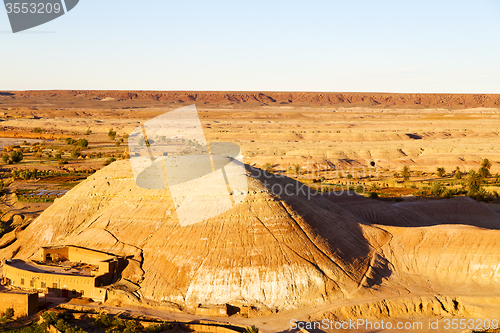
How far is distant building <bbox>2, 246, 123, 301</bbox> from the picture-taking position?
20.3m

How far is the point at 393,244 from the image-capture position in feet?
76.2

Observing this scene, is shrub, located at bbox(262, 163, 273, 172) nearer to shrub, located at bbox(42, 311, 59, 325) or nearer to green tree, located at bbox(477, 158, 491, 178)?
green tree, located at bbox(477, 158, 491, 178)

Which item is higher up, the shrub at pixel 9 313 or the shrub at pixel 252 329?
the shrub at pixel 9 313

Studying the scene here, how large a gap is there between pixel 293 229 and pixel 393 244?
17.9 feet

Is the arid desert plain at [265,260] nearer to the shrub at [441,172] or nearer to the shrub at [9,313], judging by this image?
the shrub at [9,313]

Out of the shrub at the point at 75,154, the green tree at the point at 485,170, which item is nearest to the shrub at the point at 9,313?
the green tree at the point at 485,170

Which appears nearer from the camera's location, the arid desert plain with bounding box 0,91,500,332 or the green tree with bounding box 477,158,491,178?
the arid desert plain with bounding box 0,91,500,332

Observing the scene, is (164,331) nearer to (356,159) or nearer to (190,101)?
(356,159)

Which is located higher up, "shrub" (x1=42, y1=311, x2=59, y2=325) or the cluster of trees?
the cluster of trees

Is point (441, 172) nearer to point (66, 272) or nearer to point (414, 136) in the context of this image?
point (414, 136)

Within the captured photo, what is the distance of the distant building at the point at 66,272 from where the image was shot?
66.5ft

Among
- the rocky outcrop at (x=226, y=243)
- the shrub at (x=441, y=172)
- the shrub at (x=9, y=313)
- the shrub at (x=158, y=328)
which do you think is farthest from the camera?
the shrub at (x=441, y=172)

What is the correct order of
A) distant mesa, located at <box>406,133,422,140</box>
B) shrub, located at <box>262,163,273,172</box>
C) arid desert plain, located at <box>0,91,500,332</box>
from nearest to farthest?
arid desert plain, located at <box>0,91,500,332</box>
shrub, located at <box>262,163,273,172</box>
distant mesa, located at <box>406,133,422,140</box>

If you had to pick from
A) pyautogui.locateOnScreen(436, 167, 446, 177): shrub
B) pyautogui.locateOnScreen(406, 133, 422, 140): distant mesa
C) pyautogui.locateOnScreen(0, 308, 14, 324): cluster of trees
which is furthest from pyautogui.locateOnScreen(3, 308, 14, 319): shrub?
pyautogui.locateOnScreen(406, 133, 422, 140): distant mesa
